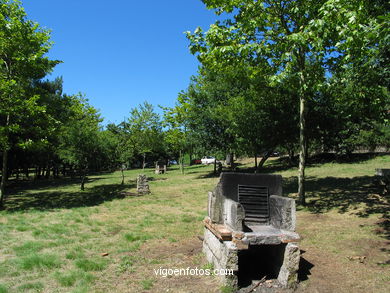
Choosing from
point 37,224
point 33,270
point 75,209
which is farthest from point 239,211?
point 75,209

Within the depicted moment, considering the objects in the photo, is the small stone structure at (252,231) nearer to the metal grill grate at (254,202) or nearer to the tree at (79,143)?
the metal grill grate at (254,202)

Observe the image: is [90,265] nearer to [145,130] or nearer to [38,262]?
[38,262]

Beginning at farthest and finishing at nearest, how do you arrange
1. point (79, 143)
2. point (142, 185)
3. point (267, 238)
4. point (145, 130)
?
point (145, 130) → point (79, 143) → point (142, 185) → point (267, 238)

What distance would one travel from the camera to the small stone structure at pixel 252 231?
473cm

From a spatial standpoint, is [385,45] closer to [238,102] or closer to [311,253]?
[311,253]

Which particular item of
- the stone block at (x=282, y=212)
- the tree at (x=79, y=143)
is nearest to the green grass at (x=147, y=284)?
the stone block at (x=282, y=212)

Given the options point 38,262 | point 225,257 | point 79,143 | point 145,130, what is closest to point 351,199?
point 225,257

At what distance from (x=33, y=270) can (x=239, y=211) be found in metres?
4.01

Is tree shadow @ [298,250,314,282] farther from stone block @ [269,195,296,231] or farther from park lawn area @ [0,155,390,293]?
stone block @ [269,195,296,231]

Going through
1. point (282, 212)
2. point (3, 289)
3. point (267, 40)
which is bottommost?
point (3, 289)

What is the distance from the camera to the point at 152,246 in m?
6.96

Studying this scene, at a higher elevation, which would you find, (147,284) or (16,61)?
(16,61)

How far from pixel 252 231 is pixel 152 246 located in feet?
9.42

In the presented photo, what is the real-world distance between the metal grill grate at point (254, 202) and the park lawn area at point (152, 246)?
1.24m
